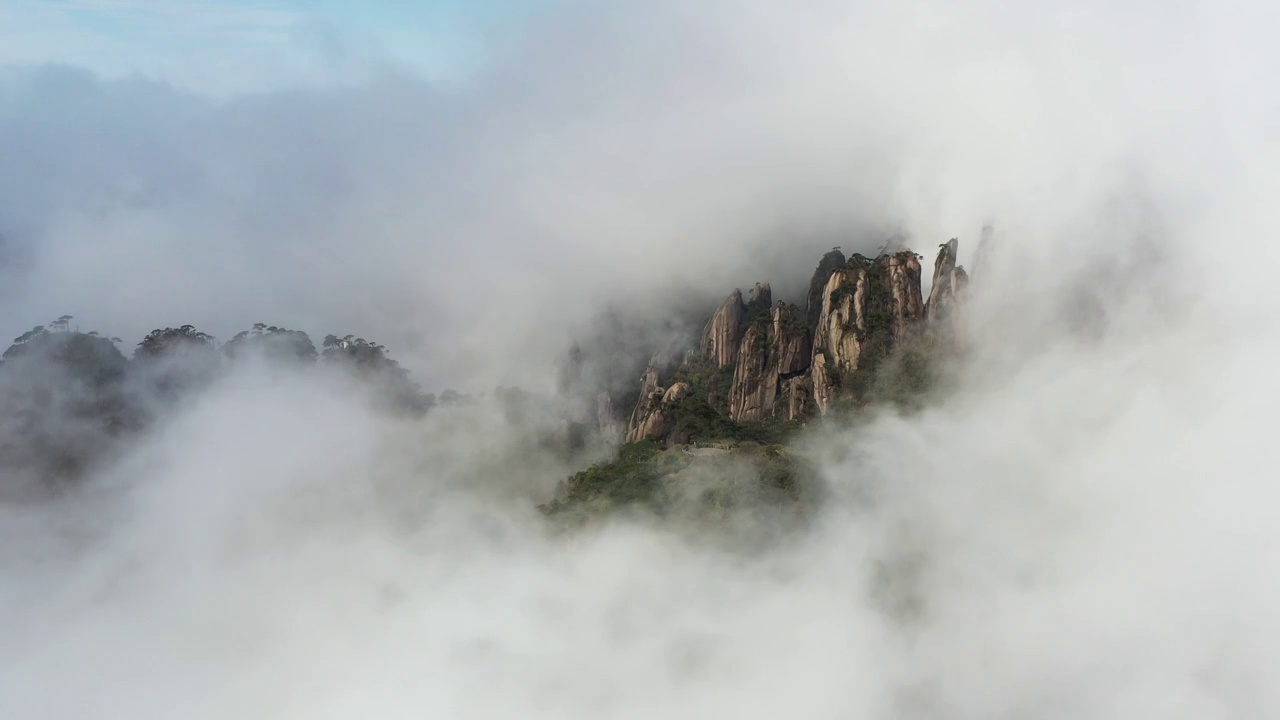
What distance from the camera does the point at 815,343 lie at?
58.0 meters

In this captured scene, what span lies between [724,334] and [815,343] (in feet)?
25.0

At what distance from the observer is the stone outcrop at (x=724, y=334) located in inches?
2480

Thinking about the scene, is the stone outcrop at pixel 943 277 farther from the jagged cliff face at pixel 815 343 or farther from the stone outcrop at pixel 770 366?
the stone outcrop at pixel 770 366

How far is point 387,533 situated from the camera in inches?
2261

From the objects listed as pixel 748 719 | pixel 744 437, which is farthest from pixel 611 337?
pixel 748 719

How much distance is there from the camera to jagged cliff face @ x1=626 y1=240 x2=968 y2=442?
53.8m

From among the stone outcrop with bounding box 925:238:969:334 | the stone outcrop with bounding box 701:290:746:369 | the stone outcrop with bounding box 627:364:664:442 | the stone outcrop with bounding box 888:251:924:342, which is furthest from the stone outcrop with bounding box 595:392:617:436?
the stone outcrop with bounding box 925:238:969:334

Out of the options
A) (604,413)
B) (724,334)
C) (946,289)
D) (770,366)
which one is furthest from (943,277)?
(604,413)

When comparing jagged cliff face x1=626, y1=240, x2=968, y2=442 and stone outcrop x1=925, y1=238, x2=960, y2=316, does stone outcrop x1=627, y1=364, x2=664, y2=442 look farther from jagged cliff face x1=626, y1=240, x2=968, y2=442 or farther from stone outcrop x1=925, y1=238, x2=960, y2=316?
stone outcrop x1=925, y1=238, x2=960, y2=316

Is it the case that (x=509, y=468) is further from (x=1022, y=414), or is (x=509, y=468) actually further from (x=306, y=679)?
(x=1022, y=414)

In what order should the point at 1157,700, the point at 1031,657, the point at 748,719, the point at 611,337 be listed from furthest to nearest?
the point at 611,337, the point at 748,719, the point at 1031,657, the point at 1157,700

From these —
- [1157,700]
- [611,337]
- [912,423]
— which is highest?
[611,337]

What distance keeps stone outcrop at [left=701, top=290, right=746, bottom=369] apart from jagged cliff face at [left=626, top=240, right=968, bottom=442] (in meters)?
0.07

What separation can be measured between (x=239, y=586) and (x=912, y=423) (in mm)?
41642
